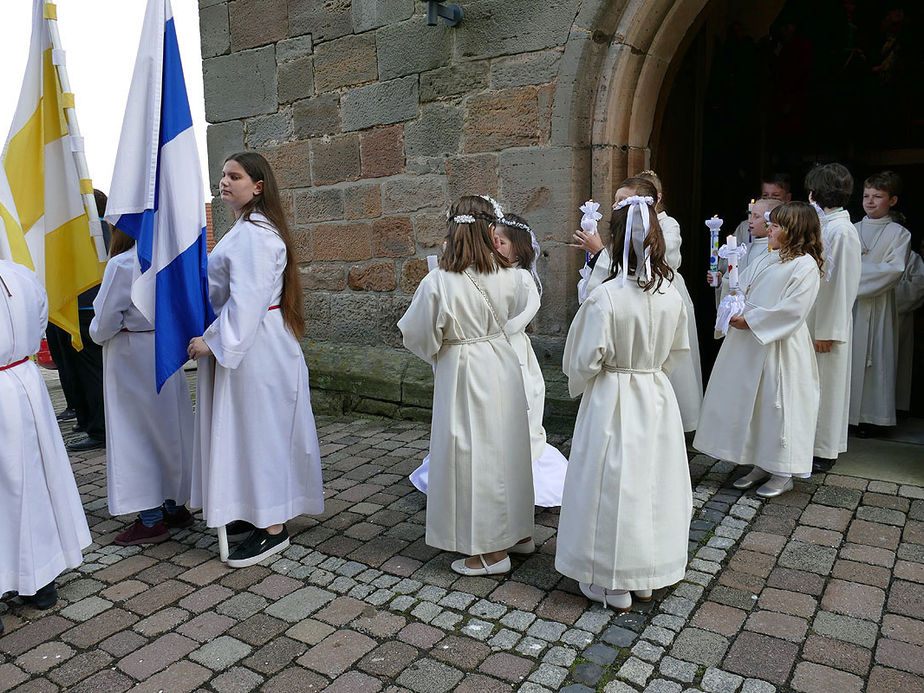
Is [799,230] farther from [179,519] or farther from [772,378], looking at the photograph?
[179,519]

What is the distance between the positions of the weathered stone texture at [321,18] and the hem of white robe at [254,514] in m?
4.07

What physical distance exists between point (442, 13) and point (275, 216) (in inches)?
104

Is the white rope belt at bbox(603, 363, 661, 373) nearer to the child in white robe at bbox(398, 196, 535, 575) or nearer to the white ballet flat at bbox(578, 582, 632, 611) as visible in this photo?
the child in white robe at bbox(398, 196, 535, 575)

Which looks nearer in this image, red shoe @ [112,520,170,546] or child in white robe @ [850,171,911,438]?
red shoe @ [112,520,170,546]

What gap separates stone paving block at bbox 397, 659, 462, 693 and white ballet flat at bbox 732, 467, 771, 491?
2.26 meters

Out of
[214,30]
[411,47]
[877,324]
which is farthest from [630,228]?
[214,30]

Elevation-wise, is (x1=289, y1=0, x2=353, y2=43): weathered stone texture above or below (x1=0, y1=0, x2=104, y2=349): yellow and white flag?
above

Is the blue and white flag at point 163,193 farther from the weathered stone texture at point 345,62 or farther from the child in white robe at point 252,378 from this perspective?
the weathered stone texture at point 345,62

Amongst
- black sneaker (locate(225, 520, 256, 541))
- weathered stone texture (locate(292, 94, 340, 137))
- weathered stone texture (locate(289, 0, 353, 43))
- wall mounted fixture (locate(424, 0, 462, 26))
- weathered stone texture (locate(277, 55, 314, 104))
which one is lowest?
black sneaker (locate(225, 520, 256, 541))

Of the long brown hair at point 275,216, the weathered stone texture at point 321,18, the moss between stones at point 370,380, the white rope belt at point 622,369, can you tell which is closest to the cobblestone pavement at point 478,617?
the white rope belt at point 622,369

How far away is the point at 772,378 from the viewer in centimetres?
400

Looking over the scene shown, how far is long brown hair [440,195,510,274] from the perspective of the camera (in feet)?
10.1

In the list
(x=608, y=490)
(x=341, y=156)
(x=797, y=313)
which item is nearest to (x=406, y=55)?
(x=341, y=156)

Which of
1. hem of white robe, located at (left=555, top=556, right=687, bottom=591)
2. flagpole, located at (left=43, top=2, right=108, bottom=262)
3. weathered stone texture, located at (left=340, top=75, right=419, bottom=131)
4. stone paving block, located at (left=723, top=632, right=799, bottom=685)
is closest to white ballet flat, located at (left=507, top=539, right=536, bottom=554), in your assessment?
hem of white robe, located at (left=555, top=556, right=687, bottom=591)
